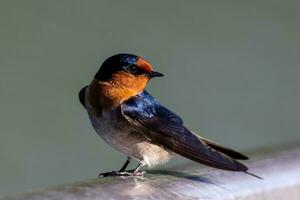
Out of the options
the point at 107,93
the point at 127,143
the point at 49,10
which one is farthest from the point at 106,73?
the point at 49,10

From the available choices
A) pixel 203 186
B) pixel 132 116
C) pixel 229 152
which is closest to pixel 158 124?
pixel 132 116

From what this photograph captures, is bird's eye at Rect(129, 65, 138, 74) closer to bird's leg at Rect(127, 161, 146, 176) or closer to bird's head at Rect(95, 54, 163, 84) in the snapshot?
bird's head at Rect(95, 54, 163, 84)

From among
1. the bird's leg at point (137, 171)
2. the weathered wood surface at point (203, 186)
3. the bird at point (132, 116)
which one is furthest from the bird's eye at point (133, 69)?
the weathered wood surface at point (203, 186)

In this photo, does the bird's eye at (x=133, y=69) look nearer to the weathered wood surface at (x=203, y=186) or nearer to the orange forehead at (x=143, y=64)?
the orange forehead at (x=143, y=64)

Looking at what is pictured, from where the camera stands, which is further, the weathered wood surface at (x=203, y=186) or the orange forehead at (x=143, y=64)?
the orange forehead at (x=143, y=64)

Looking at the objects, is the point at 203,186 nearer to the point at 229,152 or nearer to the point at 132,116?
the point at 229,152

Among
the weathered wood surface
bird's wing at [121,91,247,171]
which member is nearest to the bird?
bird's wing at [121,91,247,171]

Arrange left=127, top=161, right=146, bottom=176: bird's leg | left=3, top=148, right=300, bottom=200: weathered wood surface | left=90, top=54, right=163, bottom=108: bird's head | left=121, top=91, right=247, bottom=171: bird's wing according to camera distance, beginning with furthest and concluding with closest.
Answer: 1. left=90, top=54, right=163, bottom=108: bird's head
2. left=121, top=91, right=247, bottom=171: bird's wing
3. left=127, top=161, right=146, bottom=176: bird's leg
4. left=3, top=148, right=300, bottom=200: weathered wood surface
